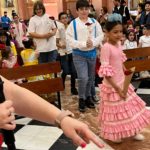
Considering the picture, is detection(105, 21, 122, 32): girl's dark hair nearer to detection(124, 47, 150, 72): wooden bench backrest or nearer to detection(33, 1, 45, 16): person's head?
detection(124, 47, 150, 72): wooden bench backrest

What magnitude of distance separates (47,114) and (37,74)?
8.67ft

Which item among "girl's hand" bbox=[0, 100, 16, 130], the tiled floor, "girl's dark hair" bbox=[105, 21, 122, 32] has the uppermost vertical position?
"girl's dark hair" bbox=[105, 21, 122, 32]

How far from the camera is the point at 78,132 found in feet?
3.22

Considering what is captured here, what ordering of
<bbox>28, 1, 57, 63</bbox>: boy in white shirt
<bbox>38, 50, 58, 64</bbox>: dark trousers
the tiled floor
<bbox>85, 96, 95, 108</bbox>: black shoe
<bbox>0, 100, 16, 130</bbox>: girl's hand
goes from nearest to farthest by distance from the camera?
<bbox>0, 100, 16, 130</bbox>: girl's hand < the tiled floor < <bbox>85, 96, 95, 108</bbox>: black shoe < <bbox>28, 1, 57, 63</bbox>: boy in white shirt < <bbox>38, 50, 58, 64</bbox>: dark trousers

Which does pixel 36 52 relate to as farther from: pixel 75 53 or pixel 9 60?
pixel 75 53

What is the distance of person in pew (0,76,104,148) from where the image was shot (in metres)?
0.96

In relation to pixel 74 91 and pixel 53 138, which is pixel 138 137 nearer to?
pixel 53 138

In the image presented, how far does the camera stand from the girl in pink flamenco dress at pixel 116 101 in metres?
2.92

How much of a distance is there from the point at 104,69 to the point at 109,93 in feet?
0.81

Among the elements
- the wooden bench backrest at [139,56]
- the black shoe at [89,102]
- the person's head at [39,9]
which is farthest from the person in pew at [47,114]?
the person's head at [39,9]

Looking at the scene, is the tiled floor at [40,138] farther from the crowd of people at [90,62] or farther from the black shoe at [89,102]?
the black shoe at [89,102]

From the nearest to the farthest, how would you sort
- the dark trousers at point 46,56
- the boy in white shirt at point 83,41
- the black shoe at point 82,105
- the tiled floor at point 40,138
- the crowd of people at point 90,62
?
the crowd of people at point 90,62 → the tiled floor at point 40,138 → the boy in white shirt at point 83,41 → the black shoe at point 82,105 → the dark trousers at point 46,56

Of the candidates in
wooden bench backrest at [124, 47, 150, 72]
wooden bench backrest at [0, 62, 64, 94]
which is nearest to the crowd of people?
wooden bench backrest at [0, 62, 64, 94]

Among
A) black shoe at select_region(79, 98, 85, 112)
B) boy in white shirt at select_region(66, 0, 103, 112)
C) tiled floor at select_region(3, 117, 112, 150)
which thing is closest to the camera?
tiled floor at select_region(3, 117, 112, 150)
